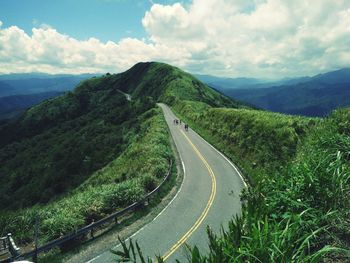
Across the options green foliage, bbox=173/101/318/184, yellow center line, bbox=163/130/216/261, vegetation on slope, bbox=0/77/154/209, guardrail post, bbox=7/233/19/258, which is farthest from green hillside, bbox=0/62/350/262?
guardrail post, bbox=7/233/19/258

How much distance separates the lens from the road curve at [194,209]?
17406 mm

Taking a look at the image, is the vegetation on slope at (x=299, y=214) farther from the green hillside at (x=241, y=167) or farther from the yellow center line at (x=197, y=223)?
the yellow center line at (x=197, y=223)

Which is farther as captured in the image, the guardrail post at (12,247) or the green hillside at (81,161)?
the green hillside at (81,161)

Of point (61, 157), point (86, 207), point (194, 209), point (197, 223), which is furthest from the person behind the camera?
point (61, 157)

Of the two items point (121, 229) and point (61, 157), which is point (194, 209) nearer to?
point (121, 229)

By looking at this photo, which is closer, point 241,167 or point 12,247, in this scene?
point 12,247

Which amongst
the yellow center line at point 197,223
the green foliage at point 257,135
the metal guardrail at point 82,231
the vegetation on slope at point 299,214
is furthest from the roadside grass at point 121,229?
the vegetation on slope at point 299,214

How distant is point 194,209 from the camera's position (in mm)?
23344

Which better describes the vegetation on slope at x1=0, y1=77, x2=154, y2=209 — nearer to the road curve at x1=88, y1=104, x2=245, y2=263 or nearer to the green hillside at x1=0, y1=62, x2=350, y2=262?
the green hillside at x1=0, y1=62, x2=350, y2=262

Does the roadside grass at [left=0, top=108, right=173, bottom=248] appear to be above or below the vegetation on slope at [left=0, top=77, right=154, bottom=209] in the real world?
above

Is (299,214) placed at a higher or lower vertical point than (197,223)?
higher

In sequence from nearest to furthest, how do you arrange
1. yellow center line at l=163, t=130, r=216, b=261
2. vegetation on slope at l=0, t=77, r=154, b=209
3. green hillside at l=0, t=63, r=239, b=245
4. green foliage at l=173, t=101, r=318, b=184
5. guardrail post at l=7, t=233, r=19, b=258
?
guardrail post at l=7, t=233, r=19, b=258 < yellow center line at l=163, t=130, r=216, b=261 < green hillside at l=0, t=63, r=239, b=245 < green foliage at l=173, t=101, r=318, b=184 < vegetation on slope at l=0, t=77, r=154, b=209

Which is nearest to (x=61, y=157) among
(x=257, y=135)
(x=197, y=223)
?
(x=257, y=135)

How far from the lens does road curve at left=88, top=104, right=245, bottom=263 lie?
17406mm
